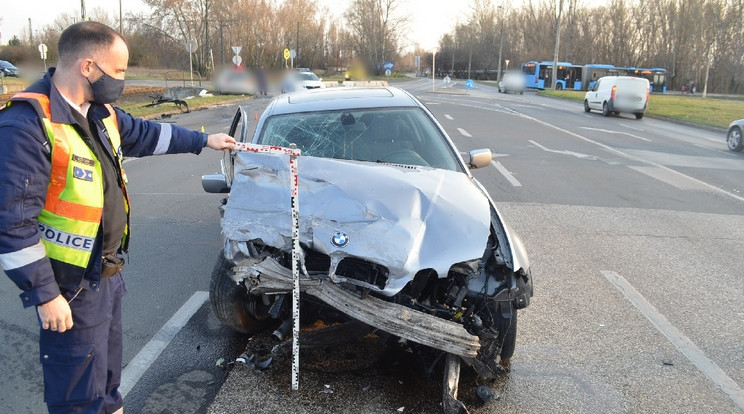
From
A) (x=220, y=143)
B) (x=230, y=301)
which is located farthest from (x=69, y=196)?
(x=230, y=301)

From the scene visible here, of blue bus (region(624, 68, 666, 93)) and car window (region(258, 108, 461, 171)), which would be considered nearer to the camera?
car window (region(258, 108, 461, 171))

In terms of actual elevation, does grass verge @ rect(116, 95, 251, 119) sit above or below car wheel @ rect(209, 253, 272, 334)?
above

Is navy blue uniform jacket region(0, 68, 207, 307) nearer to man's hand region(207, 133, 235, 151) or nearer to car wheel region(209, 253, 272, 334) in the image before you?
Result: man's hand region(207, 133, 235, 151)

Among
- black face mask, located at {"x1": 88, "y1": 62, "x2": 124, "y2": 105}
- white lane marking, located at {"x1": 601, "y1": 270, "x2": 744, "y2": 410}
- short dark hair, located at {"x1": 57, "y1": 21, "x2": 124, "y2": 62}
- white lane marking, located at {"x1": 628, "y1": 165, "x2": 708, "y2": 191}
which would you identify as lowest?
white lane marking, located at {"x1": 601, "y1": 270, "x2": 744, "y2": 410}

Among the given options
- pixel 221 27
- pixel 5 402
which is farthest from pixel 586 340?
pixel 221 27

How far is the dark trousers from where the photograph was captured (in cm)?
226

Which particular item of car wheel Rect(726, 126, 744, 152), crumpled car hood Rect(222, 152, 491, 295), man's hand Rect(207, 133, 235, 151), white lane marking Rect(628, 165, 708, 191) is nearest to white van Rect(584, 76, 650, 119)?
car wheel Rect(726, 126, 744, 152)

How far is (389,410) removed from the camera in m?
3.13

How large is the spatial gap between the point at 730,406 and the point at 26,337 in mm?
4483

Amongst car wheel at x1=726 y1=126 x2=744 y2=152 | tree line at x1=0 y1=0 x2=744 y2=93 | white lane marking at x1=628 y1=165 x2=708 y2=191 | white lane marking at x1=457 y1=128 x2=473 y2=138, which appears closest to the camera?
white lane marking at x1=628 y1=165 x2=708 y2=191

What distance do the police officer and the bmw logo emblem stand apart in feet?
3.34

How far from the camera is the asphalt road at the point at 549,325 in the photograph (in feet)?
10.8

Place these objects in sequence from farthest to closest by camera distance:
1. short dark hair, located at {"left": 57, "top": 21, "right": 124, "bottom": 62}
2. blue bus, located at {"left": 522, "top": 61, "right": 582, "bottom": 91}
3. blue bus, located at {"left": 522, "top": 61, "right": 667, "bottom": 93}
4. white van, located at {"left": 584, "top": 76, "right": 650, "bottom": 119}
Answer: blue bus, located at {"left": 522, "top": 61, "right": 582, "bottom": 91}, blue bus, located at {"left": 522, "top": 61, "right": 667, "bottom": 93}, white van, located at {"left": 584, "top": 76, "right": 650, "bottom": 119}, short dark hair, located at {"left": 57, "top": 21, "right": 124, "bottom": 62}

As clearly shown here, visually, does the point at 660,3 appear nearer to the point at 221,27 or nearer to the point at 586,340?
the point at 221,27
